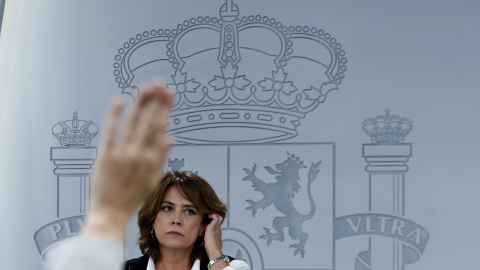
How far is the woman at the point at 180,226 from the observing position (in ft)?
9.54

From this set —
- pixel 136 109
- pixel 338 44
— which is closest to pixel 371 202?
pixel 338 44

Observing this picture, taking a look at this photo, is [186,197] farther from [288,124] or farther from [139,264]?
[288,124]

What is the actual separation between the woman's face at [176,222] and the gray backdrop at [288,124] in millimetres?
1091

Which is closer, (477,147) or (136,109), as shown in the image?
(136,109)

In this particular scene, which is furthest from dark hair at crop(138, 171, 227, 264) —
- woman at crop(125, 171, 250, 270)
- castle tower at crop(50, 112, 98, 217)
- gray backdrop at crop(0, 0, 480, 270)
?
castle tower at crop(50, 112, 98, 217)

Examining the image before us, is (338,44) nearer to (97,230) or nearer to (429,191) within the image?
(429,191)

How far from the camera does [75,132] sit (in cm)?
412

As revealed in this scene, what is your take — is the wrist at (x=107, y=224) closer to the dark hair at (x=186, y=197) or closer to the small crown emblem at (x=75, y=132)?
the dark hair at (x=186, y=197)

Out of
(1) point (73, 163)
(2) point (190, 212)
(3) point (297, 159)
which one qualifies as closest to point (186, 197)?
(2) point (190, 212)

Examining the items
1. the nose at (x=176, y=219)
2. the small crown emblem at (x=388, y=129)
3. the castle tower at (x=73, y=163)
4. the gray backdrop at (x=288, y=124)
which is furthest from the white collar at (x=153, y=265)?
the small crown emblem at (x=388, y=129)

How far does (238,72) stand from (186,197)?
1.28 meters

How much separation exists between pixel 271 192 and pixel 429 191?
790mm

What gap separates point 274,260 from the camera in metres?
4.04

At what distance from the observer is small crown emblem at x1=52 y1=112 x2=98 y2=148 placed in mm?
4121
